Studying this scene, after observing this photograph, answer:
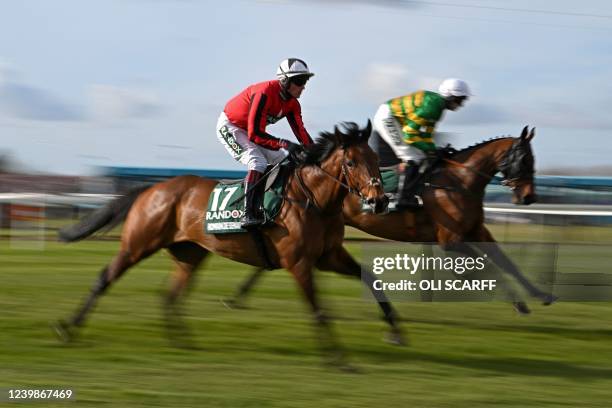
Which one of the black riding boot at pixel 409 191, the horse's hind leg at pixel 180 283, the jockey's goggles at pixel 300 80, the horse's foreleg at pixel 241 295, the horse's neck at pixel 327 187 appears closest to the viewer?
the horse's neck at pixel 327 187

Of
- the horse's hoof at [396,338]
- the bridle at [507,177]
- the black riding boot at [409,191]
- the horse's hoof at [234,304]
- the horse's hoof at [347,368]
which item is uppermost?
the bridle at [507,177]

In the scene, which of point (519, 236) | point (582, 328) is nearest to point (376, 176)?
point (582, 328)

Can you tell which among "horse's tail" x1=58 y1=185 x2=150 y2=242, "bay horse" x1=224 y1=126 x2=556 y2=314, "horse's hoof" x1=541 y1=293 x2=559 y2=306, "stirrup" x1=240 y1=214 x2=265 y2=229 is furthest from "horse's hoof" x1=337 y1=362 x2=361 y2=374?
"horse's hoof" x1=541 y1=293 x2=559 y2=306

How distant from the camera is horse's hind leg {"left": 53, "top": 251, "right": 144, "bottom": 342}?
693 centimetres

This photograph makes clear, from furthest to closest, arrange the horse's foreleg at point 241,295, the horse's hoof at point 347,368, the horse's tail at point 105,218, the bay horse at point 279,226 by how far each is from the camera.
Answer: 1. the horse's foreleg at point 241,295
2. the horse's tail at point 105,218
3. the bay horse at point 279,226
4. the horse's hoof at point 347,368

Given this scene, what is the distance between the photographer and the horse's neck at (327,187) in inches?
257

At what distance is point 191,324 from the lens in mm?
7867

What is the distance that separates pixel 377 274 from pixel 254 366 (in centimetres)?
158

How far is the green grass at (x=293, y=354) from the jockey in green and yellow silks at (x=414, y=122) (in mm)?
1170

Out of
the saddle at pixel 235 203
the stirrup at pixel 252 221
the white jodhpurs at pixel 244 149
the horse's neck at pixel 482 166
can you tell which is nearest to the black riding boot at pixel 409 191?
the horse's neck at pixel 482 166

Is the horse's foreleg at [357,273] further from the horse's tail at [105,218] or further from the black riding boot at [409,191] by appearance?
the black riding boot at [409,191]

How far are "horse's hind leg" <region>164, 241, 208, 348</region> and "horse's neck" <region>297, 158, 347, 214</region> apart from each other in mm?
1124

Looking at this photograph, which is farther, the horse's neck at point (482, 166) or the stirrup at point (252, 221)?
the horse's neck at point (482, 166)

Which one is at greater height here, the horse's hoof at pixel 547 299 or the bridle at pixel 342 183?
the bridle at pixel 342 183
